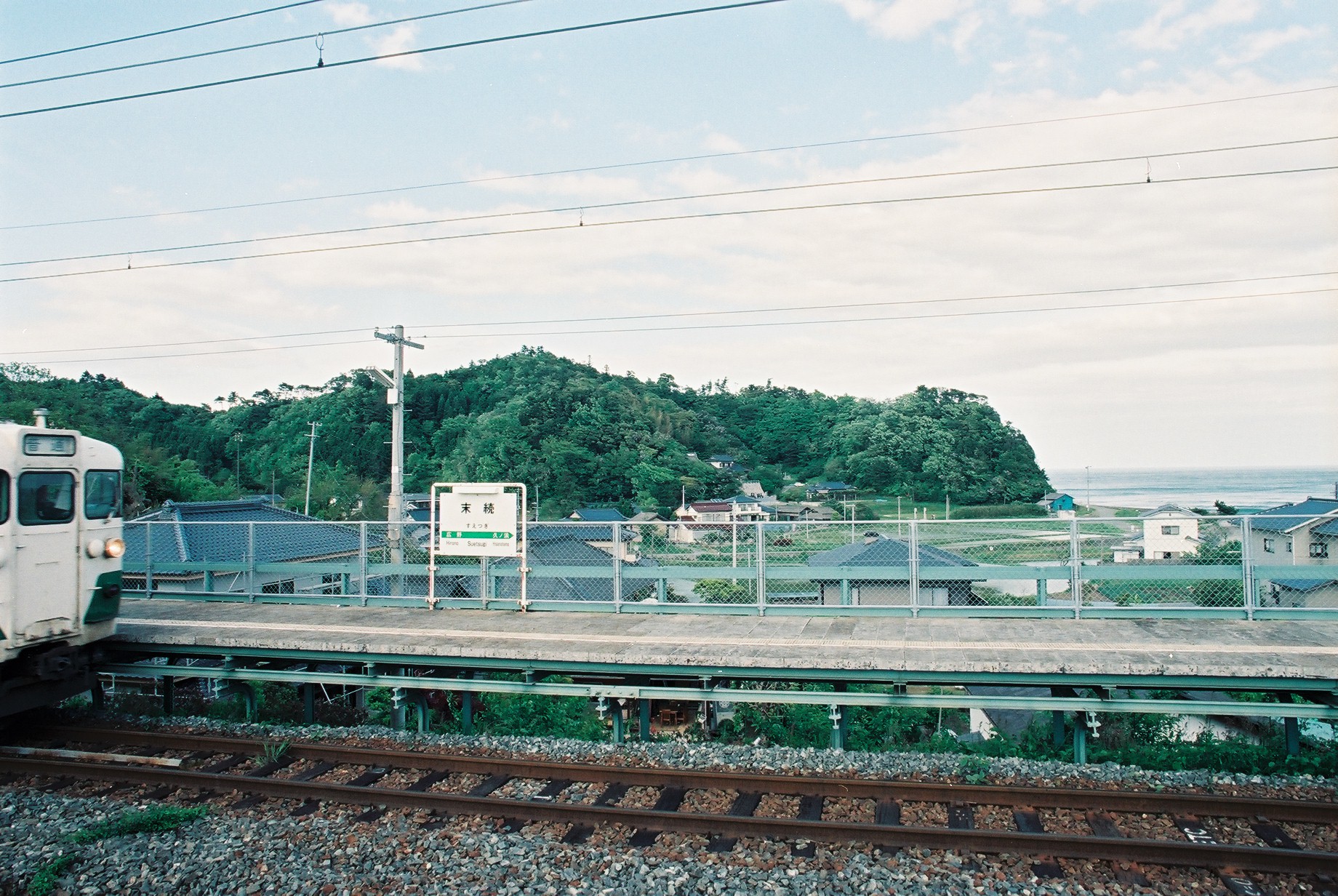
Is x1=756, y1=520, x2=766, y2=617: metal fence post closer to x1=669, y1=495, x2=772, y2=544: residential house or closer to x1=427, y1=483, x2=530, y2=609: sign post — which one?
x1=669, y1=495, x2=772, y2=544: residential house

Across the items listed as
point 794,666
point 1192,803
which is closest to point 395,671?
point 794,666

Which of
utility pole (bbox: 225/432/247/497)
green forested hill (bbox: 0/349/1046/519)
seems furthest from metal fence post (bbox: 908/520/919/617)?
utility pole (bbox: 225/432/247/497)

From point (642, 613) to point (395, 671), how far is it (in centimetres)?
304

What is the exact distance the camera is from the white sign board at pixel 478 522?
10266 millimetres

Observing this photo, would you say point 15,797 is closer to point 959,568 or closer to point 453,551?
point 453,551

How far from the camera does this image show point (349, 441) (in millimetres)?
69938

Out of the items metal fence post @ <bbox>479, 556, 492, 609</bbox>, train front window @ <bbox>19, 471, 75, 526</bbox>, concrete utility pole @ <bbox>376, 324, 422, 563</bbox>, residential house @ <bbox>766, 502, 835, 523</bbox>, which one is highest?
concrete utility pole @ <bbox>376, 324, 422, 563</bbox>

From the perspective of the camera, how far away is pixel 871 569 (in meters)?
9.05

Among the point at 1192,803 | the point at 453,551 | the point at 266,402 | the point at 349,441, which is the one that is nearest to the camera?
the point at 1192,803

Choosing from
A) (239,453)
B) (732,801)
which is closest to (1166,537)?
(732,801)

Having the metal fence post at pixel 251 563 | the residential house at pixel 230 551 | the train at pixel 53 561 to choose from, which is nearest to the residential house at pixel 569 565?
the residential house at pixel 230 551

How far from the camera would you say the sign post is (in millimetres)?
10266

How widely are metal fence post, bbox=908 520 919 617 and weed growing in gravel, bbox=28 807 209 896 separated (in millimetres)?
7242

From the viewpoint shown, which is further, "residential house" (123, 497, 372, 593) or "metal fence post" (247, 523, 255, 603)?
"residential house" (123, 497, 372, 593)
